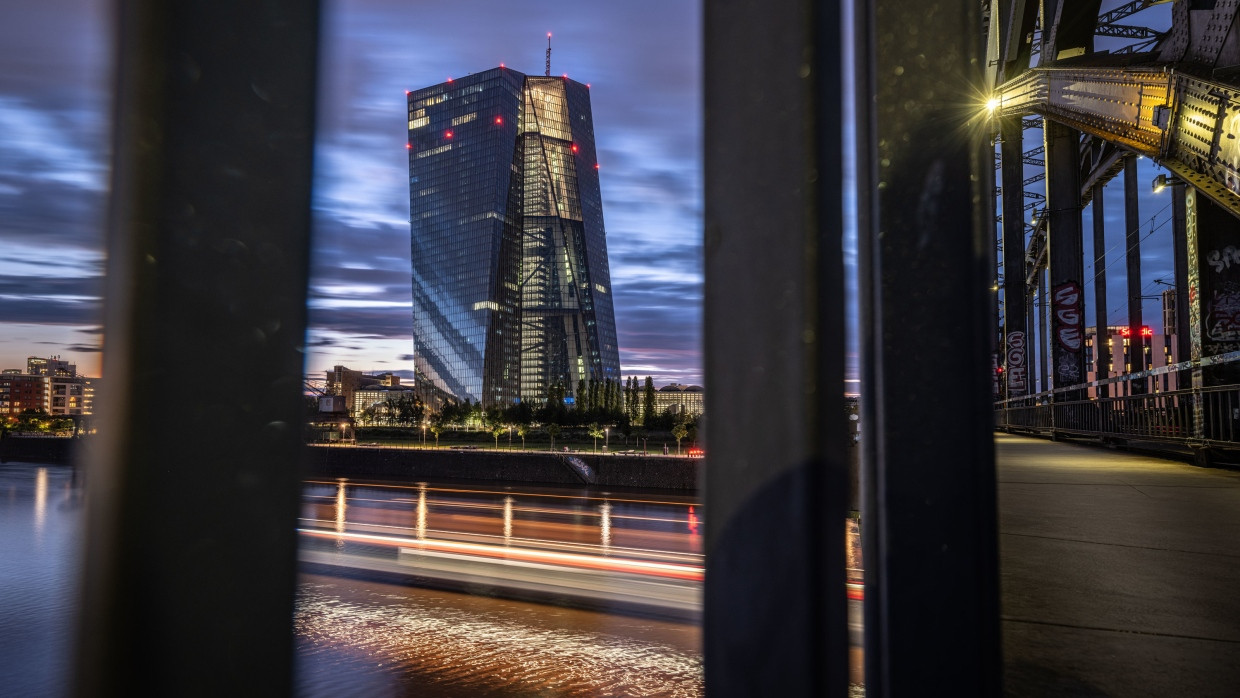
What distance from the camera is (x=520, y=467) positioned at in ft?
95.4

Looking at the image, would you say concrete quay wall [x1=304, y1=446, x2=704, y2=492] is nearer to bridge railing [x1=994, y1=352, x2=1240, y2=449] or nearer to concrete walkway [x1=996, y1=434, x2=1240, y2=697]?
bridge railing [x1=994, y1=352, x2=1240, y2=449]

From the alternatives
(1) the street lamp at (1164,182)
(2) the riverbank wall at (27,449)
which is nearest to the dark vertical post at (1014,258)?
(1) the street lamp at (1164,182)

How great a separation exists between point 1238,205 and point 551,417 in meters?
78.1

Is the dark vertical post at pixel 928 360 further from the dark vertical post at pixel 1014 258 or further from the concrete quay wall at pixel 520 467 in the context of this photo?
the dark vertical post at pixel 1014 258

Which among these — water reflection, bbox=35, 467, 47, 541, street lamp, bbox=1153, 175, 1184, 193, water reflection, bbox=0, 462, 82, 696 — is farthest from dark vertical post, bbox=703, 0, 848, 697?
water reflection, bbox=35, 467, 47, 541

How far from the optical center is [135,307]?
60 centimetres

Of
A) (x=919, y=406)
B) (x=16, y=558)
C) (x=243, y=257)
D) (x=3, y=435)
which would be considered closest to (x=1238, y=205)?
(x=919, y=406)

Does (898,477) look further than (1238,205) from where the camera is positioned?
No

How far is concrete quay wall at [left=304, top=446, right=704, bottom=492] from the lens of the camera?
26.3 meters

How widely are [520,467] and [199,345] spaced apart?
29115mm

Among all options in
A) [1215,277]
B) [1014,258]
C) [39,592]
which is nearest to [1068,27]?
[1215,277]

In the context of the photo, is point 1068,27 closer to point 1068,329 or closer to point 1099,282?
point 1068,329

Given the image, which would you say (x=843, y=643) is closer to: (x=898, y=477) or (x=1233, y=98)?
(x=898, y=477)

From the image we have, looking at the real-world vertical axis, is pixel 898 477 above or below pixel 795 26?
below
